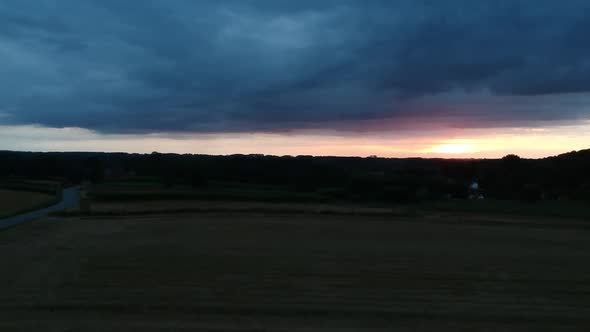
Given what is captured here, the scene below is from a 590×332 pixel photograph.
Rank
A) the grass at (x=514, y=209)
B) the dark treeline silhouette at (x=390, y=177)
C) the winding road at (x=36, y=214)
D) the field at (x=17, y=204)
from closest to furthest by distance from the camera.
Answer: the winding road at (x=36, y=214) < the grass at (x=514, y=209) < the field at (x=17, y=204) < the dark treeline silhouette at (x=390, y=177)

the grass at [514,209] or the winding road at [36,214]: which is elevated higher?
the grass at [514,209]

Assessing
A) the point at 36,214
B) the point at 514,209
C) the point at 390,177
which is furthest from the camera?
the point at 390,177

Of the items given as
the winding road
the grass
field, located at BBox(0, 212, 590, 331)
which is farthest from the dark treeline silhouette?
field, located at BBox(0, 212, 590, 331)

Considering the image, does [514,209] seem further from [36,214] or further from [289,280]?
[36,214]

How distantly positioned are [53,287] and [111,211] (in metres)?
23.1

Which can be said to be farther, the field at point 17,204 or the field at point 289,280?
the field at point 17,204

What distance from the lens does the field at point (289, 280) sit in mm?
11336

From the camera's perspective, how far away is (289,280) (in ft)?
48.8

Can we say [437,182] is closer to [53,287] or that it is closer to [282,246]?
[282,246]

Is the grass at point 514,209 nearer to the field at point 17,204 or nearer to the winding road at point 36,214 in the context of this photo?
the winding road at point 36,214

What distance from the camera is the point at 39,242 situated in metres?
22.2

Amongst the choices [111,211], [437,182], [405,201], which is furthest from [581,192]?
[111,211]

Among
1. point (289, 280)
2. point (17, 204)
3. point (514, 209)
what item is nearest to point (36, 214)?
point (17, 204)

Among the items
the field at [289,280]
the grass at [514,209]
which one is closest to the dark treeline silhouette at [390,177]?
the grass at [514,209]
